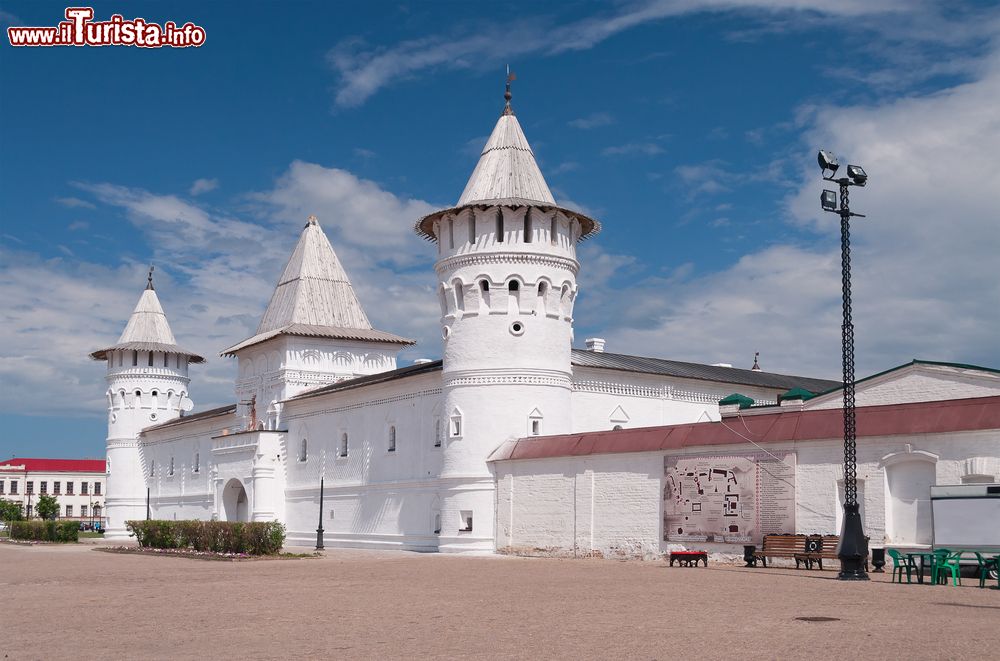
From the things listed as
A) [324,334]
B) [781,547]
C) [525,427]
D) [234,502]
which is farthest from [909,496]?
[234,502]

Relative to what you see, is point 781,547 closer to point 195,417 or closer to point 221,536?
point 221,536

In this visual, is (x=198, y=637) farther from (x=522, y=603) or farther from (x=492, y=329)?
(x=492, y=329)

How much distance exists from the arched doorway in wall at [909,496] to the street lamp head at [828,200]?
554cm

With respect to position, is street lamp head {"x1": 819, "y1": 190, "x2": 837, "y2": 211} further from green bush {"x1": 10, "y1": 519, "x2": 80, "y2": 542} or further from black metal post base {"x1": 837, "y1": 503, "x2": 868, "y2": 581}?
green bush {"x1": 10, "y1": 519, "x2": 80, "y2": 542}

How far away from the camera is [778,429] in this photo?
2497cm

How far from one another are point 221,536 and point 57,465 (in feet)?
319

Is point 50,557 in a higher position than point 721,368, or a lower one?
lower

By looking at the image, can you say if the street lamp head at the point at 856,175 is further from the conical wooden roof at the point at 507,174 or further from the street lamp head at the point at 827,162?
the conical wooden roof at the point at 507,174

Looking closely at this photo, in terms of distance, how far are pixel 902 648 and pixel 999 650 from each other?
0.85m

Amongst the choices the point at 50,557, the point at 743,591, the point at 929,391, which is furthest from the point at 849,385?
the point at 50,557

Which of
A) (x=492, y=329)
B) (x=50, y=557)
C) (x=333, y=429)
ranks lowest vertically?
(x=50, y=557)

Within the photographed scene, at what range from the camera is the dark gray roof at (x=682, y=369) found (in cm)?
3731

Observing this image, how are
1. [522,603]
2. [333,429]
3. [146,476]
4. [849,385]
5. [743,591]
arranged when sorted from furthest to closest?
[146,476] → [333,429] → [849,385] → [743,591] → [522,603]

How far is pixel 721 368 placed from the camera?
4375 cm
